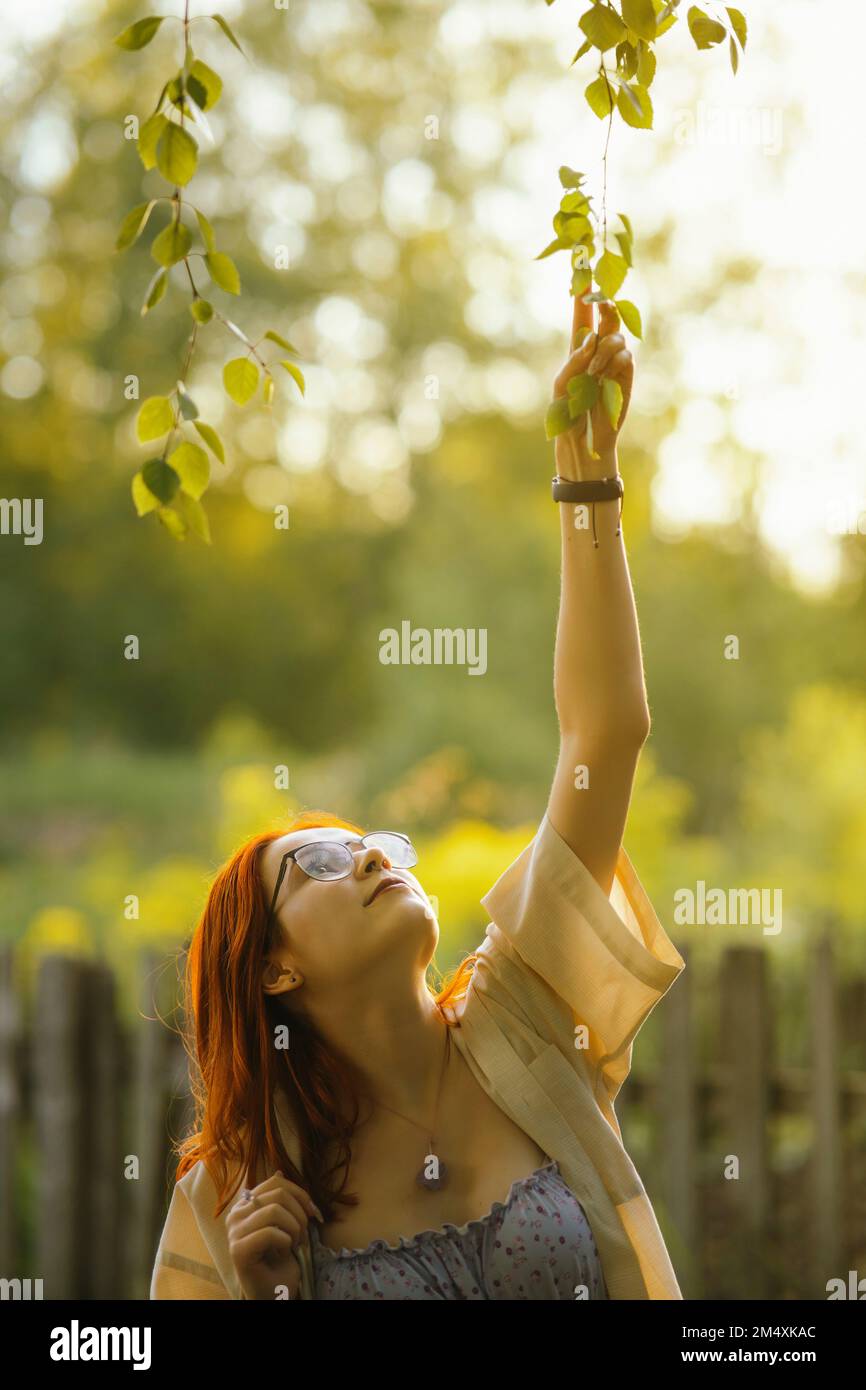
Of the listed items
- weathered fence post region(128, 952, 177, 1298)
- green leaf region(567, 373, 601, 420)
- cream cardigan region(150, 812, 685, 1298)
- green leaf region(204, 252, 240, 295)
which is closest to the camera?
green leaf region(204, 252, 240, 295)

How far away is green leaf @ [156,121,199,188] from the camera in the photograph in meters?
0.98

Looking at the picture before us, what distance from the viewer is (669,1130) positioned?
117 inches

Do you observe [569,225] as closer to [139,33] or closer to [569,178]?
[569,178]

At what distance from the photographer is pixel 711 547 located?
19.7 feet

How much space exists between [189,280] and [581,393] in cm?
33

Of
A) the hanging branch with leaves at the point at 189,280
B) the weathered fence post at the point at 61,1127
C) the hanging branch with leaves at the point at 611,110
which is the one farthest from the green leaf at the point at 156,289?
the weathered fence post at the point at 61,1127

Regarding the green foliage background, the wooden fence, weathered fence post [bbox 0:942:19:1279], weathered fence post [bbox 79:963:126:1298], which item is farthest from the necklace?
the green foliage background

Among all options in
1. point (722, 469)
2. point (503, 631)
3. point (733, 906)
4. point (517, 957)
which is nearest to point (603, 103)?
point (517, 957)

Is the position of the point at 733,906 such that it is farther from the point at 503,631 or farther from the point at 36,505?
the point at 36,505

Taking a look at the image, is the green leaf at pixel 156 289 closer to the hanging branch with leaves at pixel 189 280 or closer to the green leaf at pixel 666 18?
the hanging branch with leaves at pixel 189 280

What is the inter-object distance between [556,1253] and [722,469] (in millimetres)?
4819

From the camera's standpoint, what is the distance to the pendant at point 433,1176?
1244 millimetres

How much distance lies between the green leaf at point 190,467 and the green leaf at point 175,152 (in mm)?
209

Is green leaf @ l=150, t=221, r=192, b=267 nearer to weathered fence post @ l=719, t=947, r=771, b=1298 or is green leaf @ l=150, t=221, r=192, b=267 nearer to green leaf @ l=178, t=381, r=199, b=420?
green leaf @ l=178, t=381, r=199, b=420
